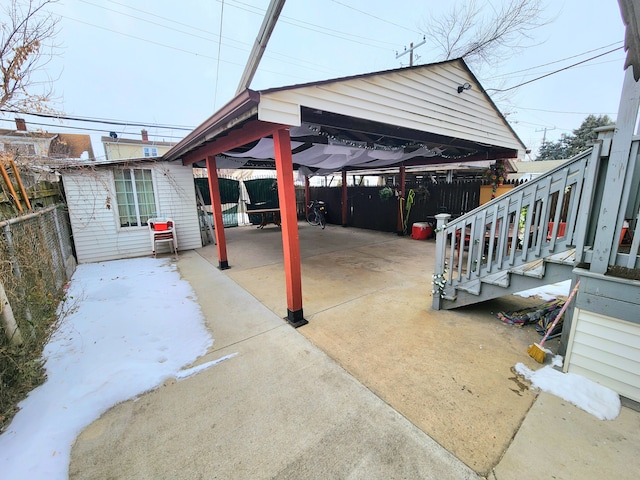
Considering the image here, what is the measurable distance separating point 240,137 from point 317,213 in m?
6.68

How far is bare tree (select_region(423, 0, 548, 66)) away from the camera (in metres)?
7.54

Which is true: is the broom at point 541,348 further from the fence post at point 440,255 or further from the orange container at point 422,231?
the orange container at point 422,231

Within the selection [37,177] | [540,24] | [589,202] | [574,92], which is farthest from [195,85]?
[574,92]

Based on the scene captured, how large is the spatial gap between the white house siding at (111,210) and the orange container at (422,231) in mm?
6002

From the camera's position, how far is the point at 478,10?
326 inches

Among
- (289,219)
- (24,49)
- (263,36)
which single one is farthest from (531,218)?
(24,49)

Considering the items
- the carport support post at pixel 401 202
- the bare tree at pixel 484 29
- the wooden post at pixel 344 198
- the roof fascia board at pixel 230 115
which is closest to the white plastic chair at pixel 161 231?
the roof fascia board at pixel 230 115

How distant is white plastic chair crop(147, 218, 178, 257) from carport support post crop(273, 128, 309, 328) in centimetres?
427

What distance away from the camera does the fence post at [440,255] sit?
9.36 feet

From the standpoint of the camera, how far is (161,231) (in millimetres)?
5738

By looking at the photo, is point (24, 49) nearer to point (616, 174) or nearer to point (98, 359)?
point (98, 359)

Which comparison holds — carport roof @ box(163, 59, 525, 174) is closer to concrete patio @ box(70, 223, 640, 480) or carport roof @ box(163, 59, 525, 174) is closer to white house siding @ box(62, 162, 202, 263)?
A: white house siding @ box(62, 162, 202, 263)

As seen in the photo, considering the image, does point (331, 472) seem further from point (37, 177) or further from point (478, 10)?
point (478, 10)

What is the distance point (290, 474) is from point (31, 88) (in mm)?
5017
